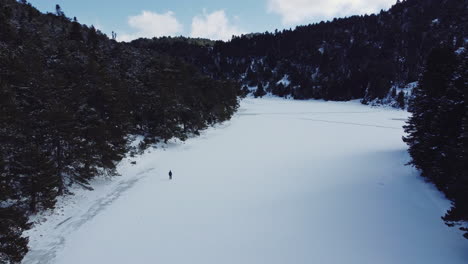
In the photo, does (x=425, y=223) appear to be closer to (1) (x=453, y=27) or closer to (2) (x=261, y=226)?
(2) (x=261, y=226)

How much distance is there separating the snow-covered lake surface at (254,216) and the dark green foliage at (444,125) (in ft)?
7.88

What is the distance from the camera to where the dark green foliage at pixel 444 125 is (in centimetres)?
1572

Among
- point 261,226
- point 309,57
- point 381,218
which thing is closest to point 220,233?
point 261,226

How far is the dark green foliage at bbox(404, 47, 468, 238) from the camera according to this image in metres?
15.7

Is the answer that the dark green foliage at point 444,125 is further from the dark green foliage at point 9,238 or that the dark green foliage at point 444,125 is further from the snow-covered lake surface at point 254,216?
the dark green foliage at point 9,238

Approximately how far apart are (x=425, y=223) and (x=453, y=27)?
169 m

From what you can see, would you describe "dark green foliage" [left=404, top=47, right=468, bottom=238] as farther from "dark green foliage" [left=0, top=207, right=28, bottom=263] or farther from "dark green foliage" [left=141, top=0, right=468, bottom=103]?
"dark green foliage" [left=141, top=0, right=468, bottom=103]

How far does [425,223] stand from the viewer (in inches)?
748

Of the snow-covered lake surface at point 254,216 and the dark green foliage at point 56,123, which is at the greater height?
the dark green foliage at point 56,123

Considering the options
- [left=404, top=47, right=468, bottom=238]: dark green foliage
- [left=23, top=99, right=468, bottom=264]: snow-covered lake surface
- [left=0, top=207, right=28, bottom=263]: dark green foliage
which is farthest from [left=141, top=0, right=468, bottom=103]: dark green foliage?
[left=0, top=207, right=28, bottom=263]: dark green foliage

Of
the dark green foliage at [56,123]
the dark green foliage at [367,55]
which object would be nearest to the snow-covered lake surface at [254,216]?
the dark green foliage at [56,123]

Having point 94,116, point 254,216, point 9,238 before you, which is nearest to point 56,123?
point 94,116

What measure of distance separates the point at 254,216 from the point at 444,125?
16.2m

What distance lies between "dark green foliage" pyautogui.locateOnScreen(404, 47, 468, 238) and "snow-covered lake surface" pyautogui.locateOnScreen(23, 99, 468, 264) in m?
2.40
